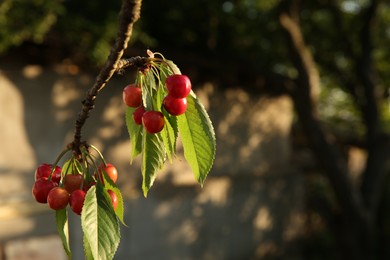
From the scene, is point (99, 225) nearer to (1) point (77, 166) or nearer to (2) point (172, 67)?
(1) point (77, 166)

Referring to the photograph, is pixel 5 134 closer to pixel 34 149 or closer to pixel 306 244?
pixel 34 149

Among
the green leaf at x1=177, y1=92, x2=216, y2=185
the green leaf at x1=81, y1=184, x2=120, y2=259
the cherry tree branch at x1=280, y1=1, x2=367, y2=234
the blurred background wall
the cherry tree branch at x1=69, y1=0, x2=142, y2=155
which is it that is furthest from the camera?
the cherry tree branch at x1=280, y1=1, x2=367, y2=234

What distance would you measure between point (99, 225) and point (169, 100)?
0.27m

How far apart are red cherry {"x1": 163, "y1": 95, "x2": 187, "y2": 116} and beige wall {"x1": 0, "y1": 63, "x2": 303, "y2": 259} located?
17.9ft

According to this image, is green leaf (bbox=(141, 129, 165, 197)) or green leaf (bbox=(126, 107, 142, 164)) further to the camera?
green leaf (bbox=(126, 107, 142, 164))

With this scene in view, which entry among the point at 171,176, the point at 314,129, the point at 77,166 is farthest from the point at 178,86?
the point at 314,129

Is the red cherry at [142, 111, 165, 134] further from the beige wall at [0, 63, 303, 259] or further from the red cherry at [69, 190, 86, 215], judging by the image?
the beige wall at [0, 63, 303, 259]

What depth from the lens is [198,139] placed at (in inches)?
46.3

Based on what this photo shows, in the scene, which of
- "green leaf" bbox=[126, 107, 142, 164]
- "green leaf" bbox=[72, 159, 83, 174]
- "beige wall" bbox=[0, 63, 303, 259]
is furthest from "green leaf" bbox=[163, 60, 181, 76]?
"beige wall" bbox=[0, 63, 303, 259]

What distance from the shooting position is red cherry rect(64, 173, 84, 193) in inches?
46.3

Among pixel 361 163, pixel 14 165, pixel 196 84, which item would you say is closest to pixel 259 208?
pixel 196 84

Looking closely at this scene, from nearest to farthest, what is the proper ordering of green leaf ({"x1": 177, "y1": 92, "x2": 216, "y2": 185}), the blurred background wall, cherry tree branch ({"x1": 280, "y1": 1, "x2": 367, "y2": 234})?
green leaf ({"x1": 177, "y1": 92, "x2": 216, "y2": 185})
the blurred background wall
cherry tree branch ({"x1": 280, "y1": 1, "x2": 367, "y2": 234})

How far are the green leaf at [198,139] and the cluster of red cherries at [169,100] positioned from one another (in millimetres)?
32

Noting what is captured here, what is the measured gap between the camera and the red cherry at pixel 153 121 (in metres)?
1.14
